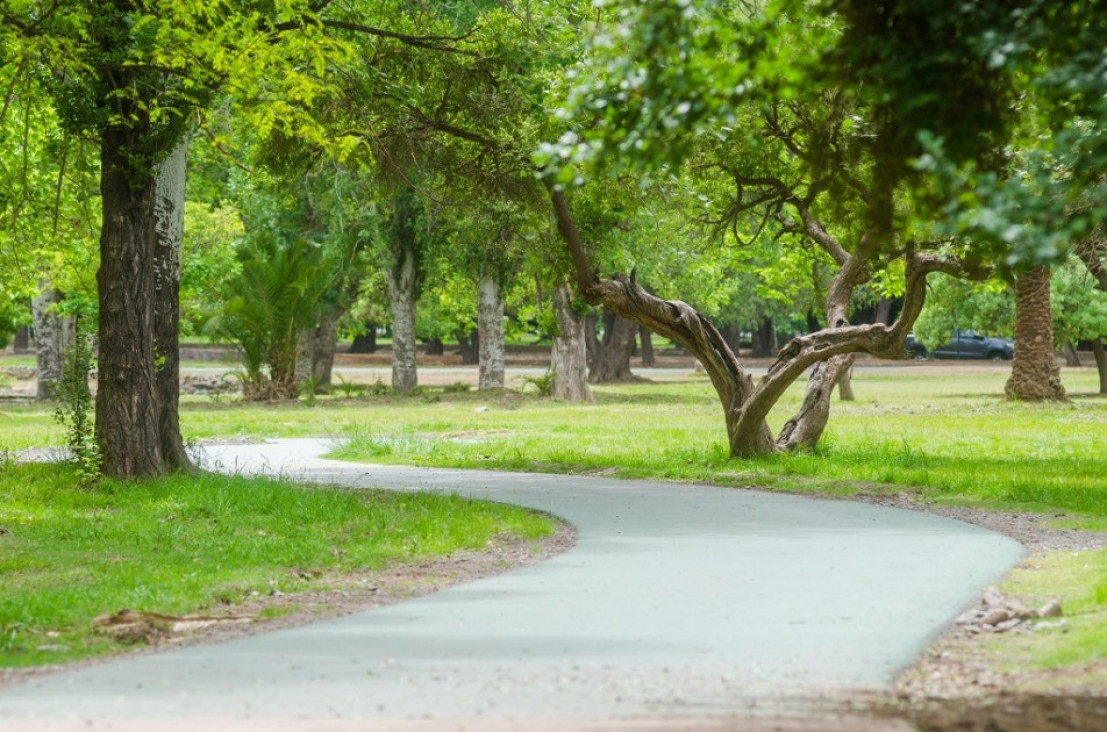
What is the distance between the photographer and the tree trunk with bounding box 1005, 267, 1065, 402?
32.9 metres

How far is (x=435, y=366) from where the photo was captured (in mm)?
65875

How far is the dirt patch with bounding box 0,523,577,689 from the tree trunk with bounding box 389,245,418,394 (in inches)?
1073

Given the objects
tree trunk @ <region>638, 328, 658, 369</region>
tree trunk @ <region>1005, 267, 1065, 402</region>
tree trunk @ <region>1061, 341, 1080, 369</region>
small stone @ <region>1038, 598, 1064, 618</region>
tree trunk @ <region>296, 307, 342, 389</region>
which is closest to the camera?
small stone @ <region>1038, 598, 1064, 618</region>

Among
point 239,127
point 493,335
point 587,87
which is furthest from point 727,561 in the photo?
point 493,335

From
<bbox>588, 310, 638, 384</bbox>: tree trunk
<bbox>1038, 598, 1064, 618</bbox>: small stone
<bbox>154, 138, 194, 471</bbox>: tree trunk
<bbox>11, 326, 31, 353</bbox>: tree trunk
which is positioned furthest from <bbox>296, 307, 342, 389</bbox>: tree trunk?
<bbox>1038, 598, 1064, 618</bbox>: small stone

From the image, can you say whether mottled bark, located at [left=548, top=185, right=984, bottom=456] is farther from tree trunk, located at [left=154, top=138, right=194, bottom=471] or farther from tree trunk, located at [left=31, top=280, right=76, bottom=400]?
tree trunk, located at [left=31, top=280, right=76, bottom=400]

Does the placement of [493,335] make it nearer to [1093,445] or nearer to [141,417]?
[1093,445]

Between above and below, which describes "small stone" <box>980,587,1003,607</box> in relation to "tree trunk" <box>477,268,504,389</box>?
below

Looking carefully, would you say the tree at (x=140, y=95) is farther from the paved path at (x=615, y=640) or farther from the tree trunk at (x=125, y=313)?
the paved path at (x=615, y=640)

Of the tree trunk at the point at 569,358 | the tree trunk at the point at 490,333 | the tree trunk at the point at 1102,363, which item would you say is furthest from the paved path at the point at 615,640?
the tree trunk at the point at 1102,363

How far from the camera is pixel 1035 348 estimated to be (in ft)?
108

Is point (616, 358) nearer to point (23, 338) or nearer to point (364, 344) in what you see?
point (364, 344)

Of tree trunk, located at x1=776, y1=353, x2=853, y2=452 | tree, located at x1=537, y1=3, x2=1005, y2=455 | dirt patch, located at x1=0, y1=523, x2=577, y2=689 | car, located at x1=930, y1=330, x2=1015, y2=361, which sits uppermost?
tree, located at x1=537, y1=3, x2=1005, y2=455

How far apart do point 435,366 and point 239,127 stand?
46342 mm
